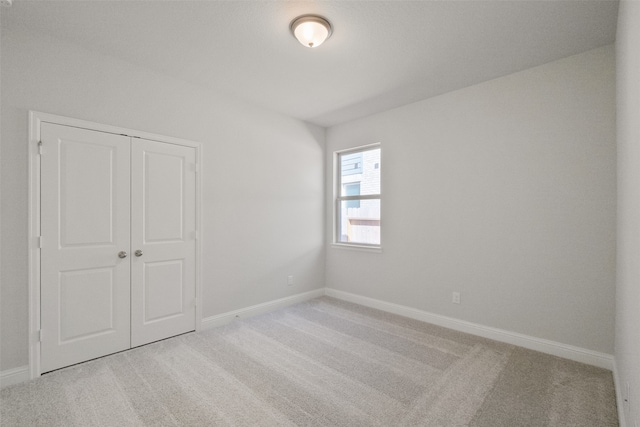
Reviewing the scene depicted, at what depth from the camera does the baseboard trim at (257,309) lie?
11.3 feet

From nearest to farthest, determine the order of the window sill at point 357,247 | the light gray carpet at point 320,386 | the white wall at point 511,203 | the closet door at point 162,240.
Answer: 1. the light gray carpet at point 320,386
2. the white wall at point 511,203
3. the closet door at point 162,240
4. the window sill at point 357,247

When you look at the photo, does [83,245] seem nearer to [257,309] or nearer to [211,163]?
[211,163]

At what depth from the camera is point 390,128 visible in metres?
3.99

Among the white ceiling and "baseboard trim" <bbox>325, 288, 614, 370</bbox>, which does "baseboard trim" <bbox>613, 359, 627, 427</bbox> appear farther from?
the white ceiling

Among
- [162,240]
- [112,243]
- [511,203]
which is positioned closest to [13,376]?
[112,243]

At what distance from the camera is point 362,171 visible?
4.45 metres

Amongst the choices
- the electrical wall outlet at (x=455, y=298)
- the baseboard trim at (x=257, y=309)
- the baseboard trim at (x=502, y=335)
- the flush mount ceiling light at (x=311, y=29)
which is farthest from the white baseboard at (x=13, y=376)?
the electrical wall outlet at (x=455, y=298)

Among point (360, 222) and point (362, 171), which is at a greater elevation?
point (362, 171)

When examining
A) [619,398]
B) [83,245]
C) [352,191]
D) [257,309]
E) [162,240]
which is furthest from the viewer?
[352,191]

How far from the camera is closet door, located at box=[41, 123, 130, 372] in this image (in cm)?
243

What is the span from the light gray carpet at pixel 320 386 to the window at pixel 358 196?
167 cm

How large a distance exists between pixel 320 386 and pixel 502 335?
204cm

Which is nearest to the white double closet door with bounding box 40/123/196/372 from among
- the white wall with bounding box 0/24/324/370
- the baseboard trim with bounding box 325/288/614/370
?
the white wall with bounding box 0/24/324/370

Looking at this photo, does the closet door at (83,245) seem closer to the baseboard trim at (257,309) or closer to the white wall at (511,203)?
the baseboard trim at (257,309)
